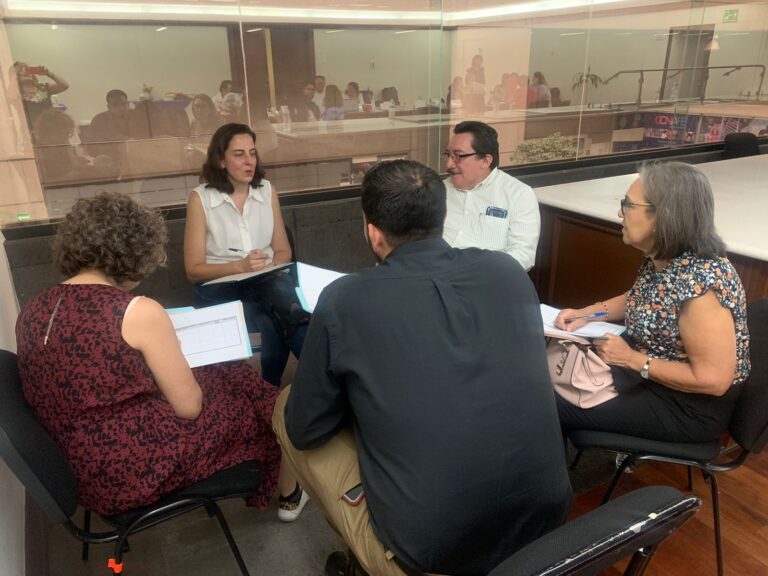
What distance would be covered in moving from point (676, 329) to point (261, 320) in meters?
1.49

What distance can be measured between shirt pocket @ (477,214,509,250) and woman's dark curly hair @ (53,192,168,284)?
1455 millimetres

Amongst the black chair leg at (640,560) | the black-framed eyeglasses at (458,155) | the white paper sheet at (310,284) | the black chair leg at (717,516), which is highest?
the black-framed eyeglasses at (458,155)

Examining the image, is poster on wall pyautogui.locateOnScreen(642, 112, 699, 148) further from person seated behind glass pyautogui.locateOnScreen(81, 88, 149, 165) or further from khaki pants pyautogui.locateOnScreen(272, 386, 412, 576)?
khaki pants pyautogui.locateOnScreen(272, 386, 412, 576)

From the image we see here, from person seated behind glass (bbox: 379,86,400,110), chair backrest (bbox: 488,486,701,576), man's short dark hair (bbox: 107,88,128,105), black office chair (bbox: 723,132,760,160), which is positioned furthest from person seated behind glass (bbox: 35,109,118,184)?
black office chair (bbox: 723,132,760,160)

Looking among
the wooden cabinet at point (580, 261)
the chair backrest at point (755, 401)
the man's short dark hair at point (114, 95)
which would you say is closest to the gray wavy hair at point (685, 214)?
the chair backrest at point (755, 401)

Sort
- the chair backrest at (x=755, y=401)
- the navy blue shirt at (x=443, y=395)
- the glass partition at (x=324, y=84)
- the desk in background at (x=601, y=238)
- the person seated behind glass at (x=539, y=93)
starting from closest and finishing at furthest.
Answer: the navy blue shirt at (x=443, y=395)
the chair backrest at (x=755, y=401)
the desk in background at (x=601, y=238)
the glass partition at (x=324, y=84)
the person seated behind glass at (x=539, y=93)

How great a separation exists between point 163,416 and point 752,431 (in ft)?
4.85

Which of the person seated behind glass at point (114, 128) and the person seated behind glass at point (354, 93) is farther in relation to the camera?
the person seated behind glass at point (354, 93)

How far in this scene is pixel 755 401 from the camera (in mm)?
1397

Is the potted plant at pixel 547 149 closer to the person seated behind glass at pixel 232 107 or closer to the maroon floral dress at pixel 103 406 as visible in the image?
the person seated behind glass at pixel 232 107

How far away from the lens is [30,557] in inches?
59.5

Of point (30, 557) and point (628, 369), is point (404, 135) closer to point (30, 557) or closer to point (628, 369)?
point (628, 369)

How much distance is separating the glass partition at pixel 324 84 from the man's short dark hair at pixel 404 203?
2.03 metres

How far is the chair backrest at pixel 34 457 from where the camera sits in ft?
3.40
